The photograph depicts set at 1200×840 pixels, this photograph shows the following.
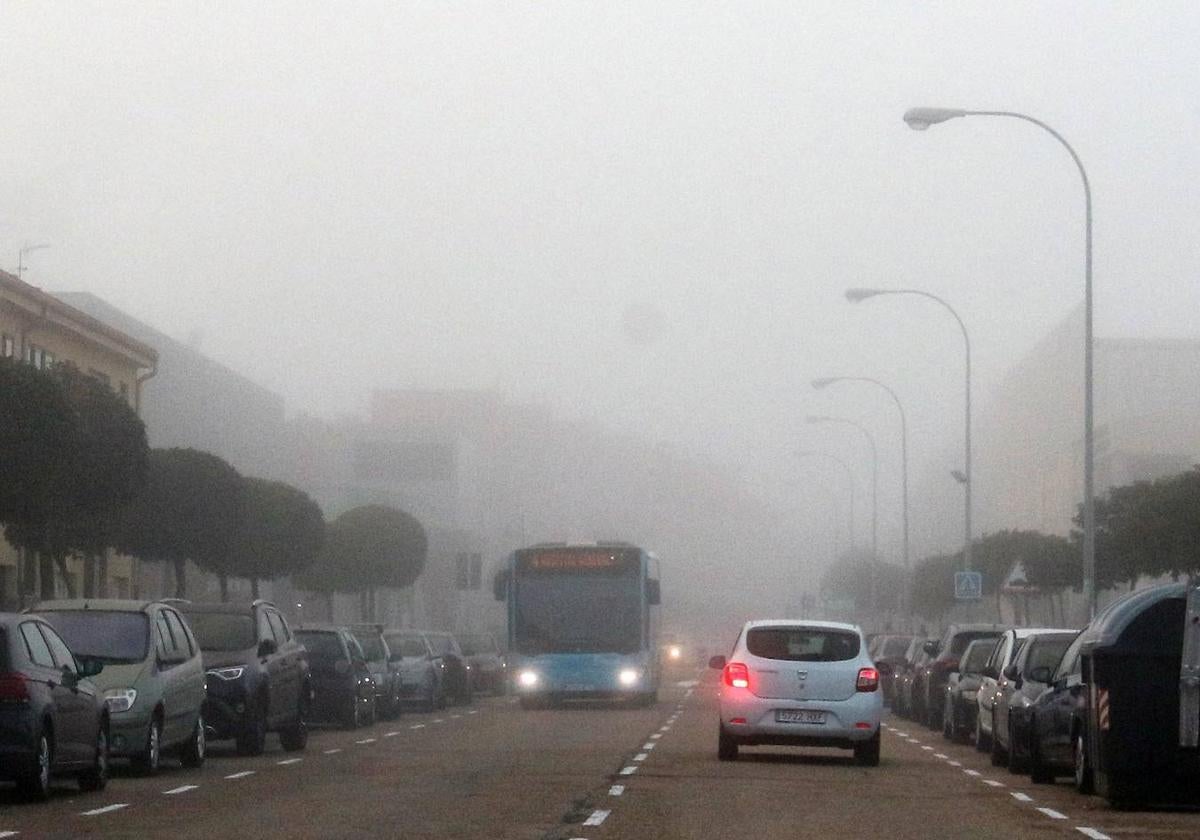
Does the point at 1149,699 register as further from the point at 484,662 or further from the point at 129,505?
the point at 484,662

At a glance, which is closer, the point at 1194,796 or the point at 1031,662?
the point at 1194,796

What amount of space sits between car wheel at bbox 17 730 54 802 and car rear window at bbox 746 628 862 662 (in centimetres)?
979

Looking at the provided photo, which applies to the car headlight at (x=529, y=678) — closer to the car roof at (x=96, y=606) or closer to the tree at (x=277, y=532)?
the tree at (x=277, y=532)

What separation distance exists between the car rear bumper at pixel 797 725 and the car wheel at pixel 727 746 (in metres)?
0.11

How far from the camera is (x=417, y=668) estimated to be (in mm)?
44000

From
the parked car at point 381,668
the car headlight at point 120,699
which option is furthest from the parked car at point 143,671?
the parked car at point 381,668

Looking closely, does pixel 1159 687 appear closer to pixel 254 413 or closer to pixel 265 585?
A: pixel 265 585

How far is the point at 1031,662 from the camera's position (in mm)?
25000

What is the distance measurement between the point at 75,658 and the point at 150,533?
36339 millimetres

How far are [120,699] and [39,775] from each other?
3724mm

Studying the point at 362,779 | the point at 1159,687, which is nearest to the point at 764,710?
the point at 362,779

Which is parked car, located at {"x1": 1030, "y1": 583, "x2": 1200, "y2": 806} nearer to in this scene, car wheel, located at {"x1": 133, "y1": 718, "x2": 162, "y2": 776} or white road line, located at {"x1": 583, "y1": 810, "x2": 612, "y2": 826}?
white road line, located at {"x1": 583, "y1": 810, "x2": 612, "y2": 826}

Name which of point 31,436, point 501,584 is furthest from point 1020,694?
point 501,584

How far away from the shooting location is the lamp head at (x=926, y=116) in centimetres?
3234
